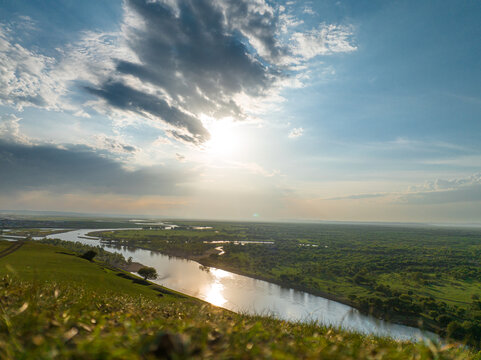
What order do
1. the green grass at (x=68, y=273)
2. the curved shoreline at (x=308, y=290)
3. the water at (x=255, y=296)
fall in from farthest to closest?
the curved shoreline at (x=308, y=290), the water at (x=255, y=296), the green grass at (x=68, y=273)

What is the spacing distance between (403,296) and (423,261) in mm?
81134

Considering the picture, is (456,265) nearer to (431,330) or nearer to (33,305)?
(431,330)

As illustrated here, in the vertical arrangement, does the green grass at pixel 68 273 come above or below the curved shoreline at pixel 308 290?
above

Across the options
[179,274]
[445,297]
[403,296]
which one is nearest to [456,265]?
[445,297]

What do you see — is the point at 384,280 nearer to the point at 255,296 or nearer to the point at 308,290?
the point at 308,290

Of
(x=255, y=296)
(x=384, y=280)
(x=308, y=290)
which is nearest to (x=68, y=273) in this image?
(x=255, y=296)

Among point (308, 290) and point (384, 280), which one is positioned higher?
point (308, 290)

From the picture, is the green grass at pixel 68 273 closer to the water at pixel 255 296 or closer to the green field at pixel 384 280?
the water at pixel 255 296

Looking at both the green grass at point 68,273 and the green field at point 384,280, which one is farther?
the green field at point 384,280

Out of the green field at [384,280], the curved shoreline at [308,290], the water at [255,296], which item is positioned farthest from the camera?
the green field at [384,280]

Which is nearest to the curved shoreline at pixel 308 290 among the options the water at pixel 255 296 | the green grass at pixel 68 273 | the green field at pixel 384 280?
the green field at pixel 384 280

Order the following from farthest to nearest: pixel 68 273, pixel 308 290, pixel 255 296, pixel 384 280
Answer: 1. pixel 384 280
2. pixel 308 290
3. pixel 255 296
4. pixel 68 273

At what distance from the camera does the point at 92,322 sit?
393cm

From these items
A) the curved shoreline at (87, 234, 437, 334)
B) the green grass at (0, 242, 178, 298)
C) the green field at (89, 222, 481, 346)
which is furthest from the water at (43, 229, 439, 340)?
the green grass at (0, 242, 178, 298)
